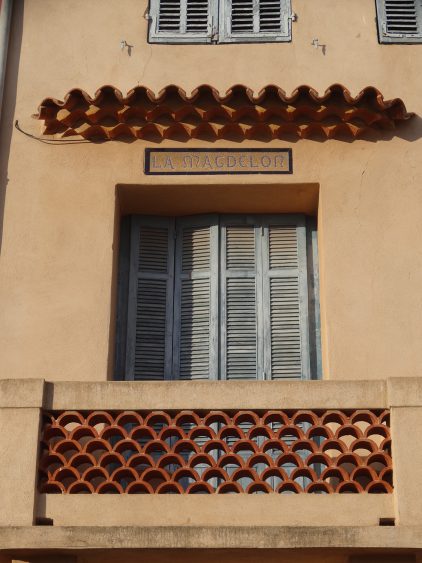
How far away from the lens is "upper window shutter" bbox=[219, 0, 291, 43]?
12.5 m

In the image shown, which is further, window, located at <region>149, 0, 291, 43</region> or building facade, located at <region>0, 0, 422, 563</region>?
window, located at <region>149, 0, 291, 43</region>

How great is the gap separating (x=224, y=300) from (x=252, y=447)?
2224 millimetres

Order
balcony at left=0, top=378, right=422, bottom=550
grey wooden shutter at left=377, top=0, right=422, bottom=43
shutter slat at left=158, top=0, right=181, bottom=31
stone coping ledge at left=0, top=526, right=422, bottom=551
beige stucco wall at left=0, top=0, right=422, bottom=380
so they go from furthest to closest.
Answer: shutter slat at left=158, top=0, right=181, bottom=31, grey wooden shutter at left=377, top=0, right=422, bottom=43, beige stucco wall at left=0, top=0, right=422, bottom=380, balcony at left=0, top=378, right=422, bottom=550, stone coping ledge at left=0, top=526, right=422, bottom=551

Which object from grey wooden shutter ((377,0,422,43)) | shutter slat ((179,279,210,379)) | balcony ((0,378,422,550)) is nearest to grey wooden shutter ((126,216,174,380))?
shutter slat ((179,279,210,379))

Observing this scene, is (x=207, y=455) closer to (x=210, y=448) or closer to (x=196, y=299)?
(x=210, y=448)

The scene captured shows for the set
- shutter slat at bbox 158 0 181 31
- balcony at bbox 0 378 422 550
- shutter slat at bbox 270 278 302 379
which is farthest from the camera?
shutter slat at bbox 158 0 181 31

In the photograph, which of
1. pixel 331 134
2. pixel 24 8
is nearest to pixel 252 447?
pixel 331 134

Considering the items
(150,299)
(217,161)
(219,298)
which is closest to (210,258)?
(219,298)

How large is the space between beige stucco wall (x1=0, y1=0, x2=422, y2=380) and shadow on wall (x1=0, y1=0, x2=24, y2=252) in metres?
0.02

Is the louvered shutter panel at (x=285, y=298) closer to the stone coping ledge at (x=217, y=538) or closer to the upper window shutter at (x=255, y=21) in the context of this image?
the upper window shutter at (x=255, y=21)

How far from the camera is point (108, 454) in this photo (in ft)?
32.0

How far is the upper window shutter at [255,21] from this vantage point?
40.9ft

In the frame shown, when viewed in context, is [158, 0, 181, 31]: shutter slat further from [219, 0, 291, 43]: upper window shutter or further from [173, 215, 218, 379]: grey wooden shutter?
[173, 215, 218, 379]: grey wooden shutter

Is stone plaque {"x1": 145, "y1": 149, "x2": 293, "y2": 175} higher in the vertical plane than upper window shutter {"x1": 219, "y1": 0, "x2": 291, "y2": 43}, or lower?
lower
